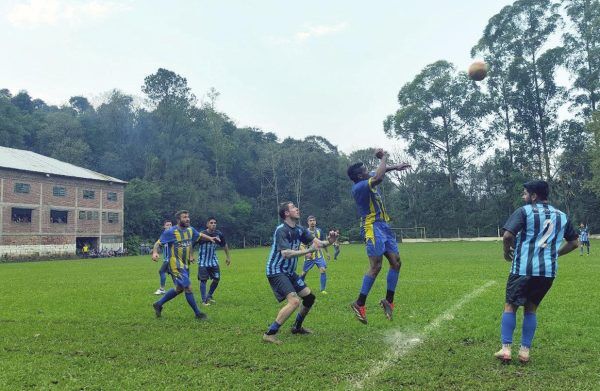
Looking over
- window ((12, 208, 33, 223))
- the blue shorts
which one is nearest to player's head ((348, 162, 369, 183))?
the blue shorts

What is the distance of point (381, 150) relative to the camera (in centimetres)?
723

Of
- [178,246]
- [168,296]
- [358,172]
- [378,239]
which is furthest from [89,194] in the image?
[378,239]

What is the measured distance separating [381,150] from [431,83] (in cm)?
6353

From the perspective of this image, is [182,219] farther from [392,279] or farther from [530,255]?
[530,255]

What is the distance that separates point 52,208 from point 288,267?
1819 inches

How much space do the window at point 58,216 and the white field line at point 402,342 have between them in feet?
151

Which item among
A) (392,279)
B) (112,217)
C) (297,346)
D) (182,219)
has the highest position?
(112,217)

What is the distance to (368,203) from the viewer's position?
24.6 ft

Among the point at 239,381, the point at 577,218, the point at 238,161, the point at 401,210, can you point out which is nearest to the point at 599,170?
the point at 577,218

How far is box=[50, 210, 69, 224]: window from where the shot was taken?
157ft

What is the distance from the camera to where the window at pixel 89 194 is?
167 ft

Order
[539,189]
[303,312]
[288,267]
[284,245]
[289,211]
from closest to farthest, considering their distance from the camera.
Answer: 1. [539,189]
2. [284,245]
3. [289,211]
4. [288,267]
5. [303,312]

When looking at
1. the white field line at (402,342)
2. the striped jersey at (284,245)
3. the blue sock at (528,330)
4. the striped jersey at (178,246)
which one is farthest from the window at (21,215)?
the blue sock at (528,330)

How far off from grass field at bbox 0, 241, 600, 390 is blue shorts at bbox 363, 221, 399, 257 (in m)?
1.28
